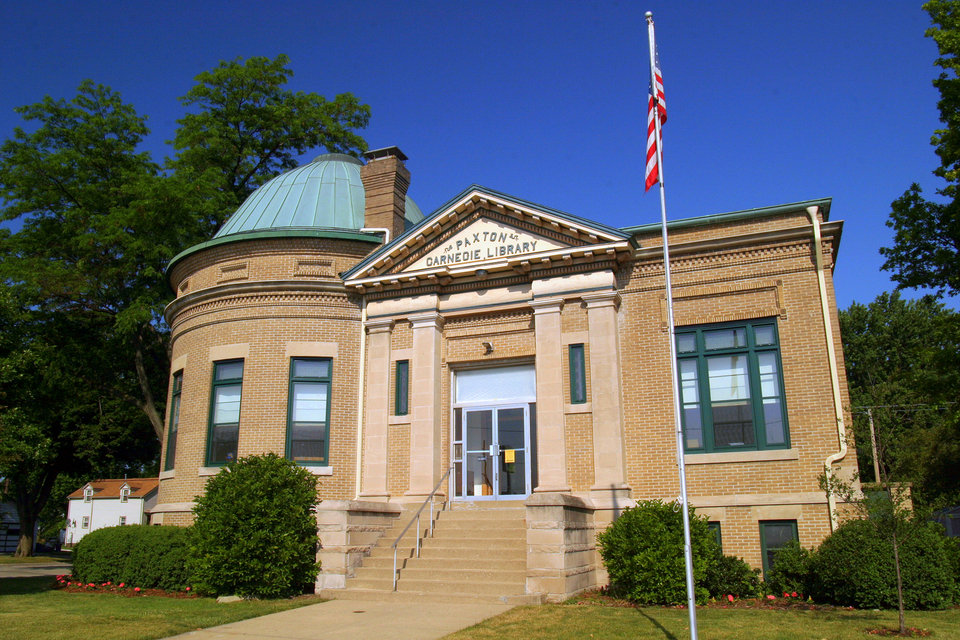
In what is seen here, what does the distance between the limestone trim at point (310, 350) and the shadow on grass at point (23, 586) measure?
7824 millimetres

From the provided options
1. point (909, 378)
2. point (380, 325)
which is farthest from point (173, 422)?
point (909, 378)

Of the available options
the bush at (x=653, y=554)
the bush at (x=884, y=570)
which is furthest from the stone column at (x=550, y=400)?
the bush at (x=884, y=570)

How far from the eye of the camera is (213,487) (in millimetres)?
16094

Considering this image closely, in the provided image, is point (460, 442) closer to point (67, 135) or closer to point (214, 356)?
point (214, 356)

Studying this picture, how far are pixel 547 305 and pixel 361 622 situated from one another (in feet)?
29.0

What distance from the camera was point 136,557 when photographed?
17172 millimetres

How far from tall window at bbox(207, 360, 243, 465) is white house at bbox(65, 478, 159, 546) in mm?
39867

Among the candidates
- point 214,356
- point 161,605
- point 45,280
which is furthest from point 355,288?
point 45,280

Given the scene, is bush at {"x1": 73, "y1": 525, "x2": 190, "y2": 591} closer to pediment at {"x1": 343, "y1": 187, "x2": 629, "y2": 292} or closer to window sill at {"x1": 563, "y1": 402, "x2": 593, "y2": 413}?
pediment at {"x1": 343, "y1": 187, "x2": 629, "y2": 292}

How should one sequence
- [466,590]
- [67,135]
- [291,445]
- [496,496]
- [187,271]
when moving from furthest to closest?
[67,135]
[187,271]
[291,445]
[496,496]
[466,590]

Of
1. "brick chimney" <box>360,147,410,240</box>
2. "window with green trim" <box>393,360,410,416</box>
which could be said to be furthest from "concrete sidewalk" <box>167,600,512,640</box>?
"brick chimney" <box>360,147,410,240</box>

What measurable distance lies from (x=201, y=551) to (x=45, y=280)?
49.5 feet

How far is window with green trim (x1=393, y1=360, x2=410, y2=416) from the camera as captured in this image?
18734 millimetres

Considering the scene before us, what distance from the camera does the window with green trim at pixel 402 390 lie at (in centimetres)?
1873
